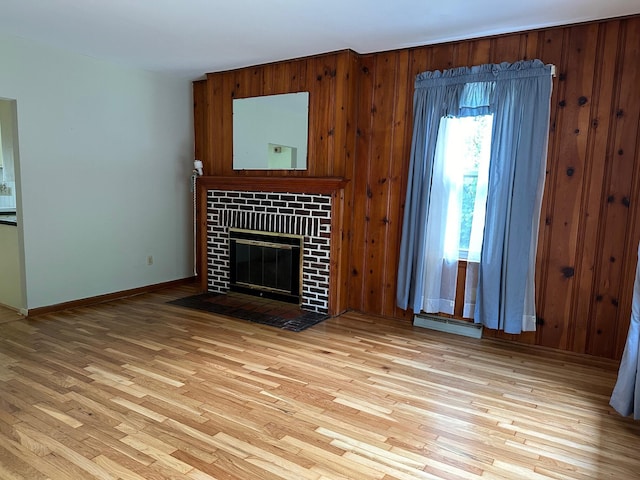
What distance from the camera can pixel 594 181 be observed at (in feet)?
10.2

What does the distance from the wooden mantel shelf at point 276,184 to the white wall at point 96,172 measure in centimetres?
65

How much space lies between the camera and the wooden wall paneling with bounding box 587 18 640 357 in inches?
116

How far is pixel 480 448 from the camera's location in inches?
80.4

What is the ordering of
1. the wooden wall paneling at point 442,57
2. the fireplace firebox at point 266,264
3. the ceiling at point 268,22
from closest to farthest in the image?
the ceiling at point 268,22 < the wooden wall paneling at point 442,57 < the fireplace firebox at point 266,264

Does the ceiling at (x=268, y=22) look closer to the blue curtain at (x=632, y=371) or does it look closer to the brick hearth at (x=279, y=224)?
the brick hearth at (x=279, y=224)

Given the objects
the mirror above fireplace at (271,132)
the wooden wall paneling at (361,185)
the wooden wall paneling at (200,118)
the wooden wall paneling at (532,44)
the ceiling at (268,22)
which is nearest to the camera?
the ceiling at (268,22)

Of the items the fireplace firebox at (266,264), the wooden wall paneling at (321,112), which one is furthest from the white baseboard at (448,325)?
the wooden wall paneling at (321,112)

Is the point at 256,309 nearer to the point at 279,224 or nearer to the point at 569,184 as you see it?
the point at 279,224

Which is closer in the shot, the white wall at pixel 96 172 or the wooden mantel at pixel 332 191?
the white wall at pixel 96 172

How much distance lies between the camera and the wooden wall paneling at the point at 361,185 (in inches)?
156

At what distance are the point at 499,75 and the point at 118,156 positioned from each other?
12.0 feet

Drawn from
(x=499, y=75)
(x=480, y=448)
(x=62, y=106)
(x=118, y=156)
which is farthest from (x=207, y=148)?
(x=480, y=448)

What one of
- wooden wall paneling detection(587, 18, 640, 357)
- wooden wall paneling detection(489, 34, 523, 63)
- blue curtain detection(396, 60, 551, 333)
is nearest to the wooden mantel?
blue curtain detection(396, 60, 551, 333)

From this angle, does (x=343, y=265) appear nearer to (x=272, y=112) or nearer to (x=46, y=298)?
(x=272, y=112)
